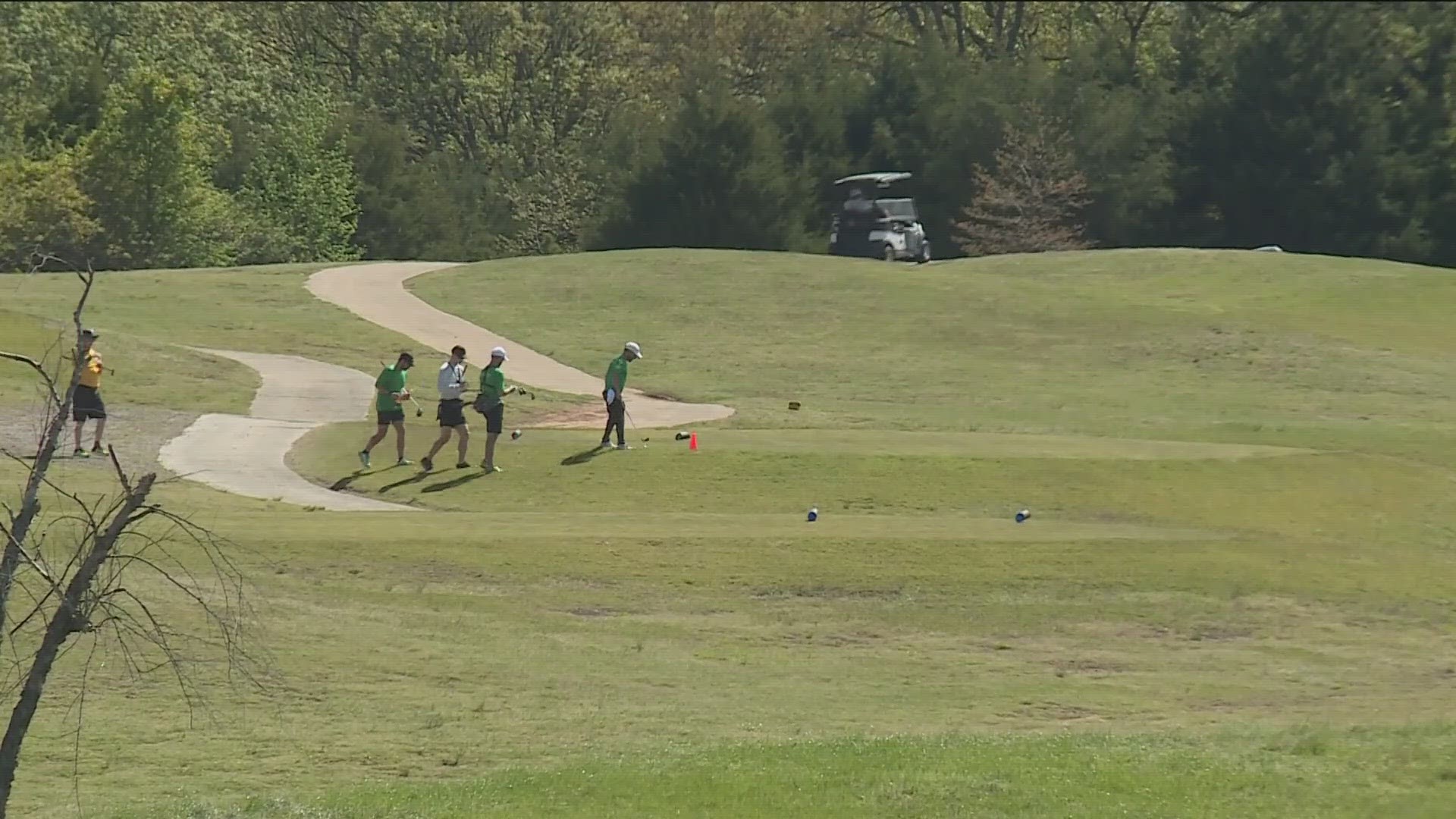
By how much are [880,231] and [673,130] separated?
15.2m

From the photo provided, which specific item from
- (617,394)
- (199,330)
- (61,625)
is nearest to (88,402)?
(617,394)

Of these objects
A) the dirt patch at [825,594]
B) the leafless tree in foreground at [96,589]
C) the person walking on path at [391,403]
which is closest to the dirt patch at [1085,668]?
the dirt patch at [825,594]

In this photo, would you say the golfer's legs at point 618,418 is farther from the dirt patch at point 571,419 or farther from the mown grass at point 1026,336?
the mown grass at point 1026,336

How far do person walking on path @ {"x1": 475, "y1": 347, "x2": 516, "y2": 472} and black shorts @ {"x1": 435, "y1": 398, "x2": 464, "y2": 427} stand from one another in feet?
0.95

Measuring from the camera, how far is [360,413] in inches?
1502

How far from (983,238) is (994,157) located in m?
3.80

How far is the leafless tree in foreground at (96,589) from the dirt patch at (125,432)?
174 inches

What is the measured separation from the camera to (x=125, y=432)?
113 feet

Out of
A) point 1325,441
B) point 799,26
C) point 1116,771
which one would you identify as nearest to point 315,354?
point 1325,441

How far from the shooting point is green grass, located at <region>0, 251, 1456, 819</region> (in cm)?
1411

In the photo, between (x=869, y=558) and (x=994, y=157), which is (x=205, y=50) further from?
(x=869, y=558)

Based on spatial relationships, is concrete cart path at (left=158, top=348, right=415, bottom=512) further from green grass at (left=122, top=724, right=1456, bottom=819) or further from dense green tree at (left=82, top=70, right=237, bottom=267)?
dense green tree at (left=82, top=70, right=237, bottom=267)

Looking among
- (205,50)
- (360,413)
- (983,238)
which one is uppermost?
(205,50)

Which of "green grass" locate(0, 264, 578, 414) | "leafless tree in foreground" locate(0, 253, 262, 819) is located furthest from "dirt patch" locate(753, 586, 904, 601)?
"green grass" locate(0, 264, 578, 414)
